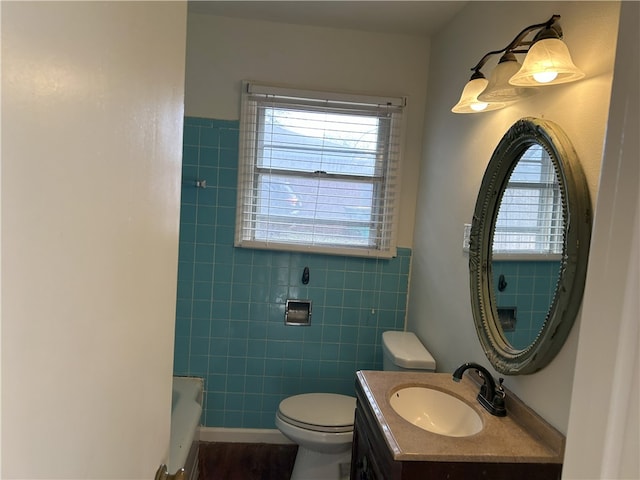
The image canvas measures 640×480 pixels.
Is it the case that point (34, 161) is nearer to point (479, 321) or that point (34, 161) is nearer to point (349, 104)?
point (479, 321)

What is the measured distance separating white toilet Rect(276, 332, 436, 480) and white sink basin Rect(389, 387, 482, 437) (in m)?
0.40

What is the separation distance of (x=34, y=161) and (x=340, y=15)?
2.33 metres

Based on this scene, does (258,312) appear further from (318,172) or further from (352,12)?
(352,12)

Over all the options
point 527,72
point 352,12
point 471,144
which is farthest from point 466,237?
point 352,12

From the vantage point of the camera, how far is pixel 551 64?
1.24 meters

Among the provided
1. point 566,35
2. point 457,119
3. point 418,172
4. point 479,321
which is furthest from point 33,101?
point 418,172

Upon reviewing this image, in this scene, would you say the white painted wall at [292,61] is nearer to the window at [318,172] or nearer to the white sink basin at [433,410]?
the window at [318,172]

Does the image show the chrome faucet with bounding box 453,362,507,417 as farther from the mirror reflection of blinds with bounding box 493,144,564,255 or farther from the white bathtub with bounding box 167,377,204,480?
the white bathtub with bounding box 167,377,204,480

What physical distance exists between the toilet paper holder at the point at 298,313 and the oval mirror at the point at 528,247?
1.17 m

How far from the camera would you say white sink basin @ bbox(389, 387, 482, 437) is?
163 cm

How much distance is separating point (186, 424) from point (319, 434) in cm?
67

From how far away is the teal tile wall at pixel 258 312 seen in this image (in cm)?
263

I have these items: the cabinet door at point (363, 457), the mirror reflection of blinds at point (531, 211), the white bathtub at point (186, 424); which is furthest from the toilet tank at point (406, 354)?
the white bathtub at point (186, 424)

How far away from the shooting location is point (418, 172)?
8.84ft
